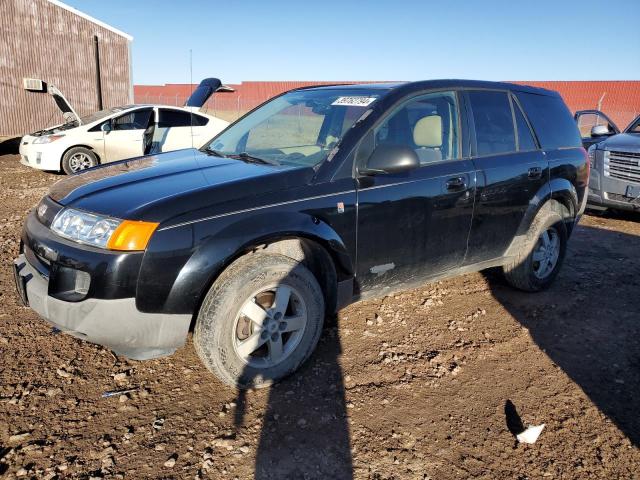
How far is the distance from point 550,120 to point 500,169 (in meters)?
1.09

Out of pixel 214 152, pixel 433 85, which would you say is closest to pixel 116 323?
pixel 214 152

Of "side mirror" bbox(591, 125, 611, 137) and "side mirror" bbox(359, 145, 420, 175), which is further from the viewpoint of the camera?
"side mirror" bbox(591, 125, 611, 137)

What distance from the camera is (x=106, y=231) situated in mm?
2475

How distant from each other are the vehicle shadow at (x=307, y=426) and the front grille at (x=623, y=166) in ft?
20.5

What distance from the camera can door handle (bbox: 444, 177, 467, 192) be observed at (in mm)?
3478

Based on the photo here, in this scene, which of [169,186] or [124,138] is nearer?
[169,186]

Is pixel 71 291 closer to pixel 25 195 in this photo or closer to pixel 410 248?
pixel 410 248

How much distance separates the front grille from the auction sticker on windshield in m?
5.77

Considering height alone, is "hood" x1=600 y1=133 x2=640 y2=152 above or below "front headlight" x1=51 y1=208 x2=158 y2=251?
above

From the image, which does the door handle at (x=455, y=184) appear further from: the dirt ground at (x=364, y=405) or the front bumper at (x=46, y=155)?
the front bumper at (x=46, y=155)

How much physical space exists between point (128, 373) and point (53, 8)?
18.5 m

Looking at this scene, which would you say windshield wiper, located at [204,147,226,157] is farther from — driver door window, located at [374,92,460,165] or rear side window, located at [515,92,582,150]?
rear side window, located at [515,92,582,150]

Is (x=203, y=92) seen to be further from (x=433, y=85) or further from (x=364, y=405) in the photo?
(x=364, y=405)

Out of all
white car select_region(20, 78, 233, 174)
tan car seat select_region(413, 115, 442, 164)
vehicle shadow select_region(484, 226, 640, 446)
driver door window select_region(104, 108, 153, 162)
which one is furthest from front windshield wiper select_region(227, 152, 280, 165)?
driver door window select_region(104, 108, 153, 162)
